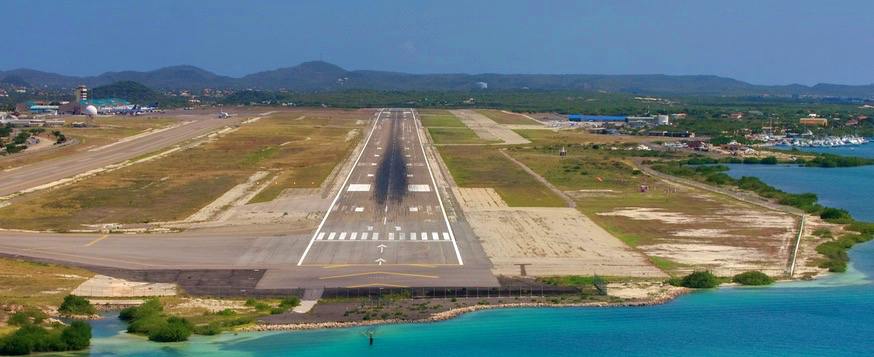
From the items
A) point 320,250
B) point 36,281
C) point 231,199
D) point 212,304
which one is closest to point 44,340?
point 212,304

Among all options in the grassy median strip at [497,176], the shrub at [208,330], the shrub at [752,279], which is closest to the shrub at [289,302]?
the shrub at [208,330]

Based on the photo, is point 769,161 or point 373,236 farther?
point 769,161

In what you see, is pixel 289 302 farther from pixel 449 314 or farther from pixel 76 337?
pixel 76 337

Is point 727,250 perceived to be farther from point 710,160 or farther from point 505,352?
point 710,160

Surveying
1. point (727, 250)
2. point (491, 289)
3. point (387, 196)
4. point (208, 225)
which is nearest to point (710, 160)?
point (387, 196)

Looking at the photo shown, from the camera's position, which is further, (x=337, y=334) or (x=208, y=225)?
(x=208, y=225)

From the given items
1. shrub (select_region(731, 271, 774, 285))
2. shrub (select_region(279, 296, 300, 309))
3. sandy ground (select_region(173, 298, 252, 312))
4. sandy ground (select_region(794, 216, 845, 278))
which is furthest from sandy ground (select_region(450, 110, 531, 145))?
sandy ground (select_region(173, 298, 252, 312))
